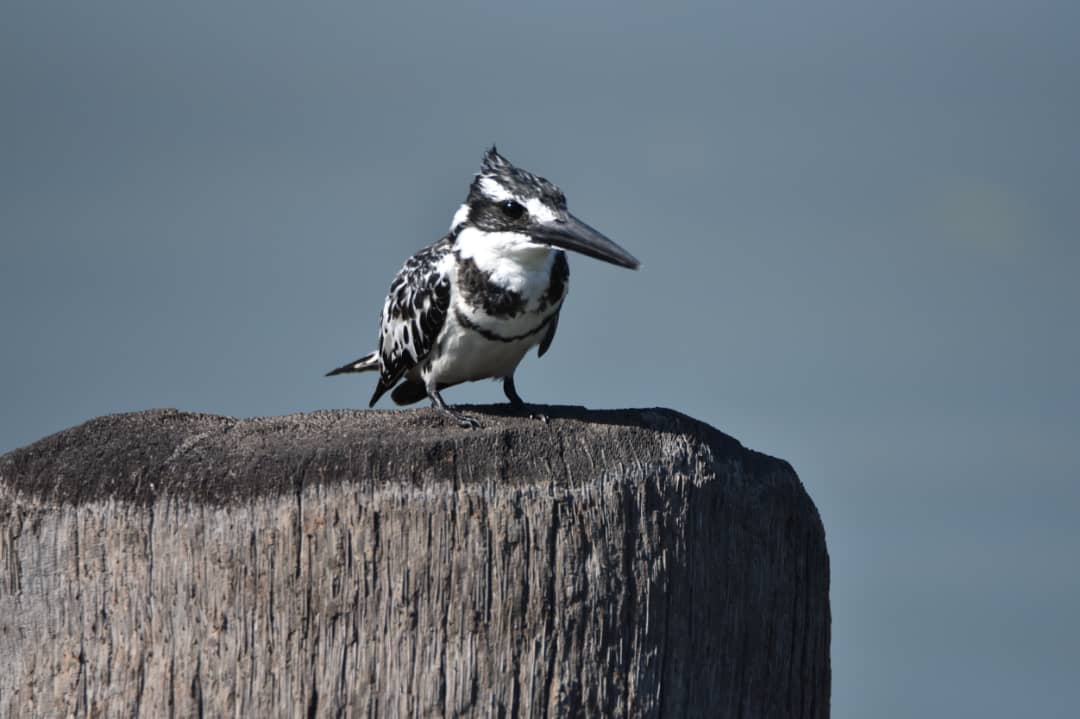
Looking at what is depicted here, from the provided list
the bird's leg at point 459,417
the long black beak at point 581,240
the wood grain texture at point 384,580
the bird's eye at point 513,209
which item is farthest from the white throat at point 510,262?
the wood grain texture at point 384,580

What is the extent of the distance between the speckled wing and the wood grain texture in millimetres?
2141

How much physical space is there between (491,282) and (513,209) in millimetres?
394

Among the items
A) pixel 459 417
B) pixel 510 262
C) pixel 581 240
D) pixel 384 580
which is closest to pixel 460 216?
pixel 510 262

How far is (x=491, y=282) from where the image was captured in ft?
20.1

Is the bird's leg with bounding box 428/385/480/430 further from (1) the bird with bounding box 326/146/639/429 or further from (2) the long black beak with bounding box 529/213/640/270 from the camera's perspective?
(2) the long black beak with bounding box 529/213/640/270

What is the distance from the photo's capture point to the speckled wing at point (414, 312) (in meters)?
6.31

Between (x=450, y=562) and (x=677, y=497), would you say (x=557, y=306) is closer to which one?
(x=677, y=497)

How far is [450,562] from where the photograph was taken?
366 centimetres

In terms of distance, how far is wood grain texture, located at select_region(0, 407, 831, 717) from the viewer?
3641 mm

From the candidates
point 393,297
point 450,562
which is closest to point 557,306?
point 393,297

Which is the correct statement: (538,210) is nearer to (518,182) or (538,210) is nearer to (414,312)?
(518,182)

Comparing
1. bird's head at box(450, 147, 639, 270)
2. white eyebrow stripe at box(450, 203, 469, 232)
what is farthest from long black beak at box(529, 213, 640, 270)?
white eyebrow stripe at box(450, 203, 469, 232)

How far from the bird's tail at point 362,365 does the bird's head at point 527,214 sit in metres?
1.46

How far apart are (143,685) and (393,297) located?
127 inches
